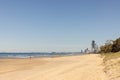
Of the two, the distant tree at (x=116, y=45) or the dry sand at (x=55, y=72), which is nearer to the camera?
the dry sand at (x=55, y=72)

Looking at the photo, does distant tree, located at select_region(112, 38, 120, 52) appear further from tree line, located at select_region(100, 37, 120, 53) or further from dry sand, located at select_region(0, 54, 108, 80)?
dry sand, located at select_region(0, 54, 108, 80)

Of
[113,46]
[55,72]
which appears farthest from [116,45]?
[55,72]

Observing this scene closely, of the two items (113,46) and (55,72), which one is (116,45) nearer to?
(113,46)

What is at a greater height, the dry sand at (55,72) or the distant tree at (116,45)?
the distant tree at (116,45)

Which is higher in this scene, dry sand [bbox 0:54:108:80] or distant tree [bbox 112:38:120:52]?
distant tree [bbox 112:38:120:52]

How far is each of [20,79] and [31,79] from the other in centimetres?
83

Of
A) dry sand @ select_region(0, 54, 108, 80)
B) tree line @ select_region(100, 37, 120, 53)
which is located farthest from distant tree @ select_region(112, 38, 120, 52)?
dry sand @ select_region(0, 54, 108, 80)

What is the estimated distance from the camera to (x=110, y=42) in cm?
10181

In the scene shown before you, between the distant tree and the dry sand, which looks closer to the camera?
the dry sand

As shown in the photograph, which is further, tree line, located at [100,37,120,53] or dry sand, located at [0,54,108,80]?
tree line, located at [100,37,120,53]

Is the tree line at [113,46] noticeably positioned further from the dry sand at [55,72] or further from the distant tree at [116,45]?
the dry sand at [55,72]

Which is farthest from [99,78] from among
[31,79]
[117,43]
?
[117,43]

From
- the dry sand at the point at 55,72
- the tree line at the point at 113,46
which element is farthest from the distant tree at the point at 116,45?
the dry sand at the point at 55,72

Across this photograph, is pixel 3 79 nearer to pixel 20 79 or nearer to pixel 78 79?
pixel 20 79
